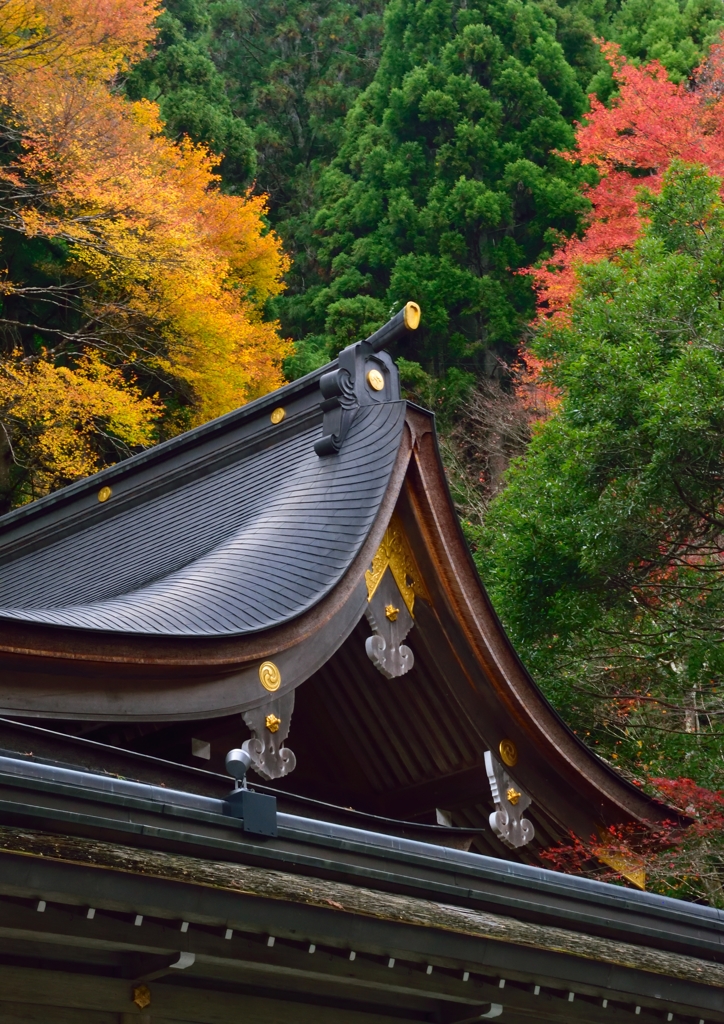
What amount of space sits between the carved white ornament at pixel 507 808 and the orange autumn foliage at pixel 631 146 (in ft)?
50.0

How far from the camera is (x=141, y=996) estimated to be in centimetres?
350

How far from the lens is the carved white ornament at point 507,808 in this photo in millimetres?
5742

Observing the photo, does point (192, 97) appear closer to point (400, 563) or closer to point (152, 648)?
point (400, 563)

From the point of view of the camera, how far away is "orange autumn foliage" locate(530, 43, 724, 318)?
21484mm

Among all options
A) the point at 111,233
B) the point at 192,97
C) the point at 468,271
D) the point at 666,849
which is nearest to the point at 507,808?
the point at 666,849

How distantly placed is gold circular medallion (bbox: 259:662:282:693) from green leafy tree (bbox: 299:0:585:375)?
21.1 metres

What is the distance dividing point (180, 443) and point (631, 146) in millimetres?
18743

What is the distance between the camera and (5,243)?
21.4m

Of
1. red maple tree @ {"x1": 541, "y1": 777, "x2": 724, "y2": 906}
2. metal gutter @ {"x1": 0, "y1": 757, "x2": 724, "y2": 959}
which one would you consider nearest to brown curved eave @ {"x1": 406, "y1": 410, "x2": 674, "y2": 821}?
red maple tree @ {"x1": 541, "y1": 777, "x2": 724, "y2": 906}

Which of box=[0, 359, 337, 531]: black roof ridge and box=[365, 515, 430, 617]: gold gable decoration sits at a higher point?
box=[365, 515, 430, 617]: gold gable decoration

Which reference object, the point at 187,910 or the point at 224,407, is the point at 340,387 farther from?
the point at 224,407

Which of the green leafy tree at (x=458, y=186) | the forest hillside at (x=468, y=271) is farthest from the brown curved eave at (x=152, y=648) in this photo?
the green leafy tree at (x=458, y=186)

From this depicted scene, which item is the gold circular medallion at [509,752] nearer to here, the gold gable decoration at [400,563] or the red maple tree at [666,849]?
the red maple tree at [666,849]

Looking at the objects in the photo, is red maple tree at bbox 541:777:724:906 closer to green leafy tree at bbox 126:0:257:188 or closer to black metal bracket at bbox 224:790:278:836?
black metal bracket at bbox 224:790:278:836
